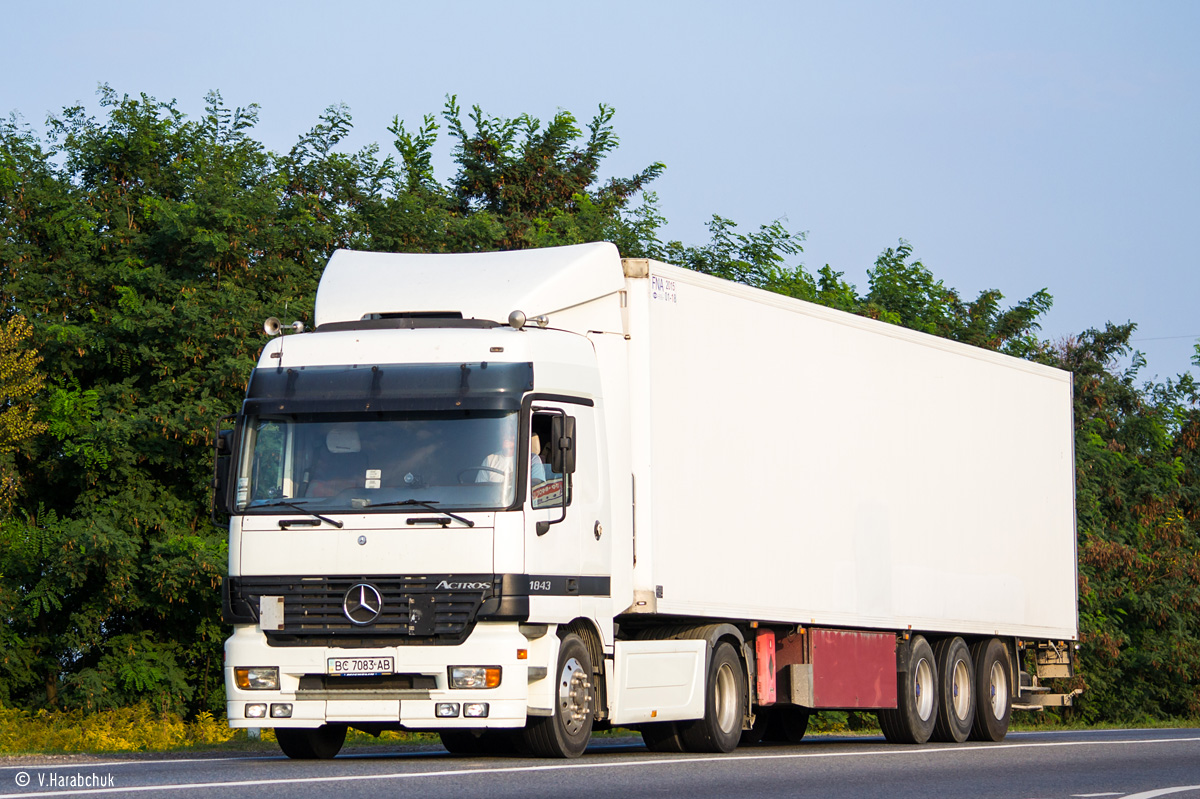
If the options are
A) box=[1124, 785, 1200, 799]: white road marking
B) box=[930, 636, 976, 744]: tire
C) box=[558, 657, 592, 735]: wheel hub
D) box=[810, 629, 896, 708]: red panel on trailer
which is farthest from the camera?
box=[930, 636, 976, 744]: tire

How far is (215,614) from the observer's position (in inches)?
1052

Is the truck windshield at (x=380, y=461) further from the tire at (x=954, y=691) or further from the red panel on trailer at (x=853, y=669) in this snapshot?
the tire at (x=954, y=691)

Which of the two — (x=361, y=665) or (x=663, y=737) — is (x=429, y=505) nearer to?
(x=361, y=665)

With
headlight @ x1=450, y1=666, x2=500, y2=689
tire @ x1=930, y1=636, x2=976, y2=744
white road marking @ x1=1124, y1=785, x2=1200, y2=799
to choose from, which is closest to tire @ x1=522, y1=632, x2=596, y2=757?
headlight @ x1=450, y1=666, x2=500, y2=689

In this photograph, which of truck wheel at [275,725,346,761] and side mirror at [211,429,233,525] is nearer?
side mirror at [211,429,233,525]

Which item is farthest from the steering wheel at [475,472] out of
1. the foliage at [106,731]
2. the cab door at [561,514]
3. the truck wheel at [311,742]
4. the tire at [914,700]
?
the tire at [914,700]

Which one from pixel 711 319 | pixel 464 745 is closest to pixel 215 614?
pixel 464 745

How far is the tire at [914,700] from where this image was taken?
18.3 meters

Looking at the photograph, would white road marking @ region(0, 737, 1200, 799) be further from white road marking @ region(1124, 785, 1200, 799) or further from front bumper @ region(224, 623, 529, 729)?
front bumper @ region(224, 623, 529, 729)

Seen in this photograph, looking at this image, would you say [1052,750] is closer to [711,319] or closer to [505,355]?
[711,319]

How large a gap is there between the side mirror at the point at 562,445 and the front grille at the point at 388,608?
101 cm

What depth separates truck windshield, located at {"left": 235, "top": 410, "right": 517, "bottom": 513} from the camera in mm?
12820

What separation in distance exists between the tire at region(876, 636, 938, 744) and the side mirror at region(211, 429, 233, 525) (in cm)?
808

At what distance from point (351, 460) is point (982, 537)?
9.26 meters
